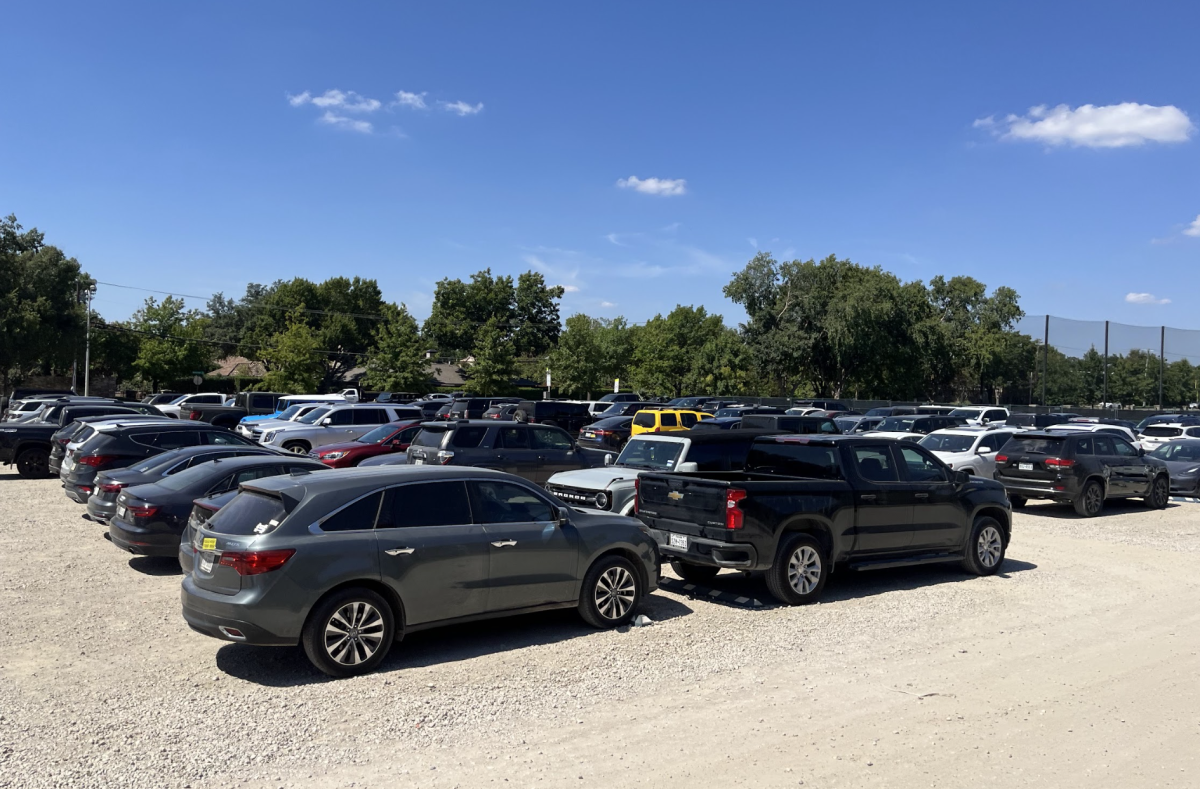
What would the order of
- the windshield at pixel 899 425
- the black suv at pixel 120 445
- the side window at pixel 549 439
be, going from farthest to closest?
the windshield at pixel 899 425, the side window at pixel 549 439, the black suv at pixel 120 445

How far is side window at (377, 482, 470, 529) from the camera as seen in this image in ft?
23.7

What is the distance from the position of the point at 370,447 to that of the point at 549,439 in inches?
202

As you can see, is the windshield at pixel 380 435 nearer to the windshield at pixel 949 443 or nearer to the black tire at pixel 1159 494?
the windshield at pixel 949 443

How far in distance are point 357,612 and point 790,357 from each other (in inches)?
2508

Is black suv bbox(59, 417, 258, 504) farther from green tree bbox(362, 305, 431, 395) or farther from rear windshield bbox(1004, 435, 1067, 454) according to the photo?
green tree bbox(362, 305, 431, 395)

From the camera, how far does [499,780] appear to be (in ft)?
16.5

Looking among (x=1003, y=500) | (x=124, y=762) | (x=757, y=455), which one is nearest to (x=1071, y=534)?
(x=1003, y=500)

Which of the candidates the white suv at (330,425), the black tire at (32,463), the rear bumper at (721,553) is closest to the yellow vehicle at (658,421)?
the white suv at (330,425)

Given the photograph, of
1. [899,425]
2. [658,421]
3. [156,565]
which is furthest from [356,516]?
[899,425]

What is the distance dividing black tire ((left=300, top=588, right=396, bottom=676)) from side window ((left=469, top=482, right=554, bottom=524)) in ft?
3.83

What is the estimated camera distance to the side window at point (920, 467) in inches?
424

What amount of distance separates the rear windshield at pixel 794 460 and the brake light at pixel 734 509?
1.62 meters

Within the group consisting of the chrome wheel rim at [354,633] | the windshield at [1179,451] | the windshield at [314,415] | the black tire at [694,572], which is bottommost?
the black tire at [694,572]

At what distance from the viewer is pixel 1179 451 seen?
72.1 feet
